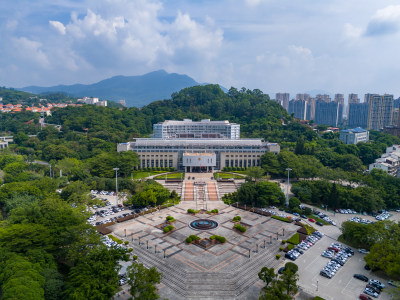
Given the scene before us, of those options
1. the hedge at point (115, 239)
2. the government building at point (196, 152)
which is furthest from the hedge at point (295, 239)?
the government building at point (196, 152)

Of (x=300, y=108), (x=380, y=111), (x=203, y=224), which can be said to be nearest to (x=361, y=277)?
(x=203, y=224)

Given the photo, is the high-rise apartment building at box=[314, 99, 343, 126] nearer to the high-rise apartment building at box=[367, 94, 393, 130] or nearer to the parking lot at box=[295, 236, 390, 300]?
the high-rise apartment building at box=[367, 94, 393, 130]

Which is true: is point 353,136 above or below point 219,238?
above

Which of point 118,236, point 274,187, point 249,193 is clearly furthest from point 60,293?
point 274,187

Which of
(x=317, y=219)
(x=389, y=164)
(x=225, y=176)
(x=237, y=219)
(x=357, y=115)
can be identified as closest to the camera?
(x=237, y=219)

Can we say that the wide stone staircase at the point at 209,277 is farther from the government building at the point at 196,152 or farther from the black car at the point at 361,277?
the government building at the point at 196,152

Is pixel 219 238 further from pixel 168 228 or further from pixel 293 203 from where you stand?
pixel 293 203
